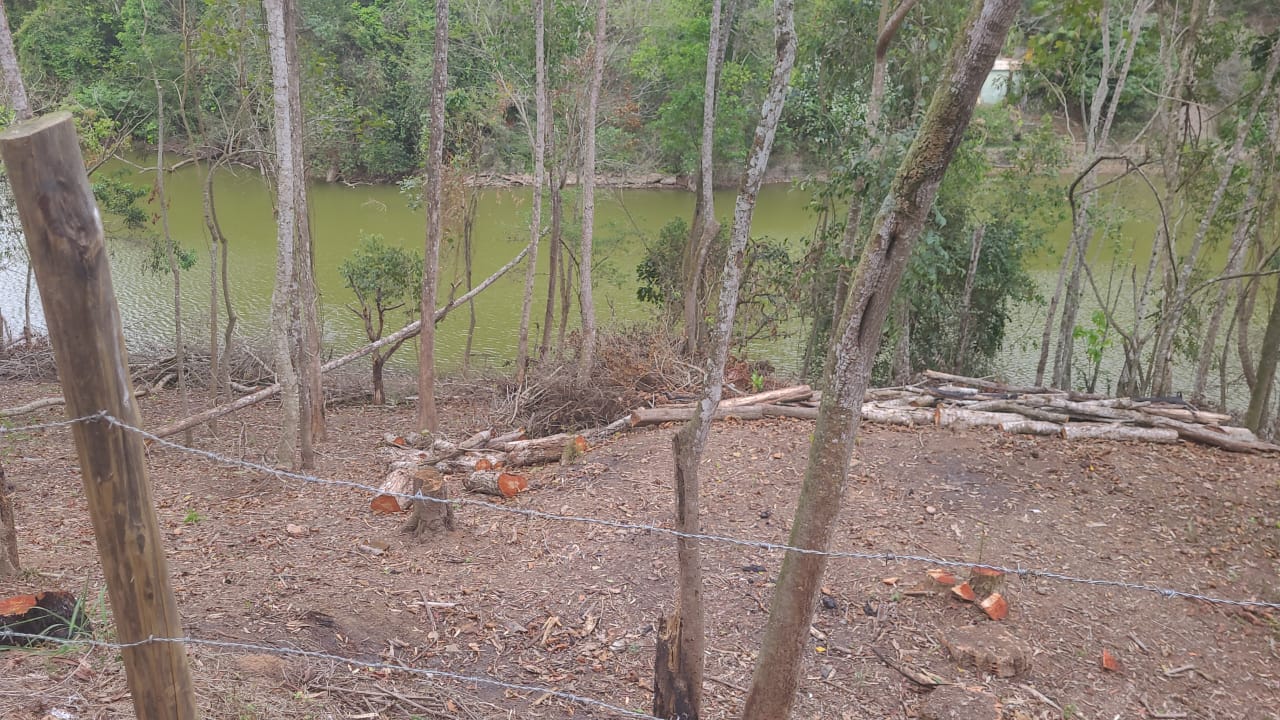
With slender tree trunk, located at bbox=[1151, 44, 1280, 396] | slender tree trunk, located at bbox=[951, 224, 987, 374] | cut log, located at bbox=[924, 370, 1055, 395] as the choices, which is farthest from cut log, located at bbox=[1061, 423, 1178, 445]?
slender tree trunk, located at bbox=[951, 224, 987, 374]

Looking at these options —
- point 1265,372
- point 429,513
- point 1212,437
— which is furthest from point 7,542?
point 1265,372

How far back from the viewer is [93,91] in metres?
11.8

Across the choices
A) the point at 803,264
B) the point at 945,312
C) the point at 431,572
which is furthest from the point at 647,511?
the point at 945,312

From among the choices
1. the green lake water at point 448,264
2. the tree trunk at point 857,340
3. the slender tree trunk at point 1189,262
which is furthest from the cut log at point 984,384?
the tree trunk at point 857,340

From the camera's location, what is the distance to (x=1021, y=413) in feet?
25.2

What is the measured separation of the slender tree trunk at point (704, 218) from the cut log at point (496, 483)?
11.6ft

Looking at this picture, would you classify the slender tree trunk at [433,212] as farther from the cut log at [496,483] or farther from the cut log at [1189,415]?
the cut log at [1189,415]

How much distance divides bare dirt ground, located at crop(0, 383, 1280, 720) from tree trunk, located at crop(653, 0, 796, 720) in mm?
619

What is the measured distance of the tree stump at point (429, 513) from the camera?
587 cm

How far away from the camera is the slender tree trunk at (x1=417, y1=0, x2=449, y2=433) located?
7121 millimetres

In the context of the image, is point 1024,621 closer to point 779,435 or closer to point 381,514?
point 779,435

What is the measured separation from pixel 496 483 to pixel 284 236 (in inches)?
112

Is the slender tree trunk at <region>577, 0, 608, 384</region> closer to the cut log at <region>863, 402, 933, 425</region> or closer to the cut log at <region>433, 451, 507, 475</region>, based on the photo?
the cut log at <region>433, 451, 507, 475</region>

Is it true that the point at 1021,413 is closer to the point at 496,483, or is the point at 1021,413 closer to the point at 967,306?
the point at 967,306
